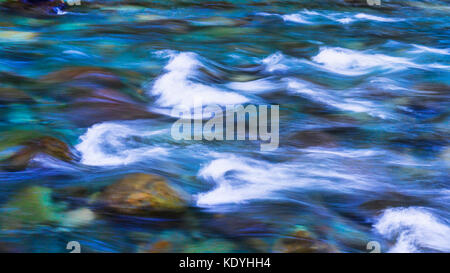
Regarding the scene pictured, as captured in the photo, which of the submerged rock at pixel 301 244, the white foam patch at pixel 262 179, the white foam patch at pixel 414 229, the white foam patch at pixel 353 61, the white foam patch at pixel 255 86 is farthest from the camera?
the white foam patch at pixel 353 61

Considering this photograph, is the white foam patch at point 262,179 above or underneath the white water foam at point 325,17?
underneath

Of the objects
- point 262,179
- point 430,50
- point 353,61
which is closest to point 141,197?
point 262,179

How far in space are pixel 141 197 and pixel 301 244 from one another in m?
1.03

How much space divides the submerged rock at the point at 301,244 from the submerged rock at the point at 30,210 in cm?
138

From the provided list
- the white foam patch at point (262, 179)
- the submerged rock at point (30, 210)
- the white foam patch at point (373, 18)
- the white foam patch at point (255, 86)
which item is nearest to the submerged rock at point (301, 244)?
the white foam patch at point (262, 179)

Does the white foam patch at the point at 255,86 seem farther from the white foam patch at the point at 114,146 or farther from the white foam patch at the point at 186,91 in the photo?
the white foam patch at the point at 114,146

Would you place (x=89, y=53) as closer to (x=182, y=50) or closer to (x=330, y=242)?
(x=182, y=50)

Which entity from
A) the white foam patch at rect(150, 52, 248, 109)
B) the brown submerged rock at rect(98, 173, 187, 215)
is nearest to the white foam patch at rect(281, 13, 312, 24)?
the white foam patch at rect(150, 52, 248, 109)

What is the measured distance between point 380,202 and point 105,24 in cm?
525

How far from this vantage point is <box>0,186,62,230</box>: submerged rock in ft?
12.3

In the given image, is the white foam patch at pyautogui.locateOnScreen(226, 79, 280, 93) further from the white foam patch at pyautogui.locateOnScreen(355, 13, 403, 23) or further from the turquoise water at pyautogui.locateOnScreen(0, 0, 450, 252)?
the white foam patch at pyautogui.locateOnScreen(355, 13, 403, 23)

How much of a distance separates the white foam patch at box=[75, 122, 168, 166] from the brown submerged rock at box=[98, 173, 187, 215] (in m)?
0.53

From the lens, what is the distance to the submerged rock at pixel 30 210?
375 centimetres
